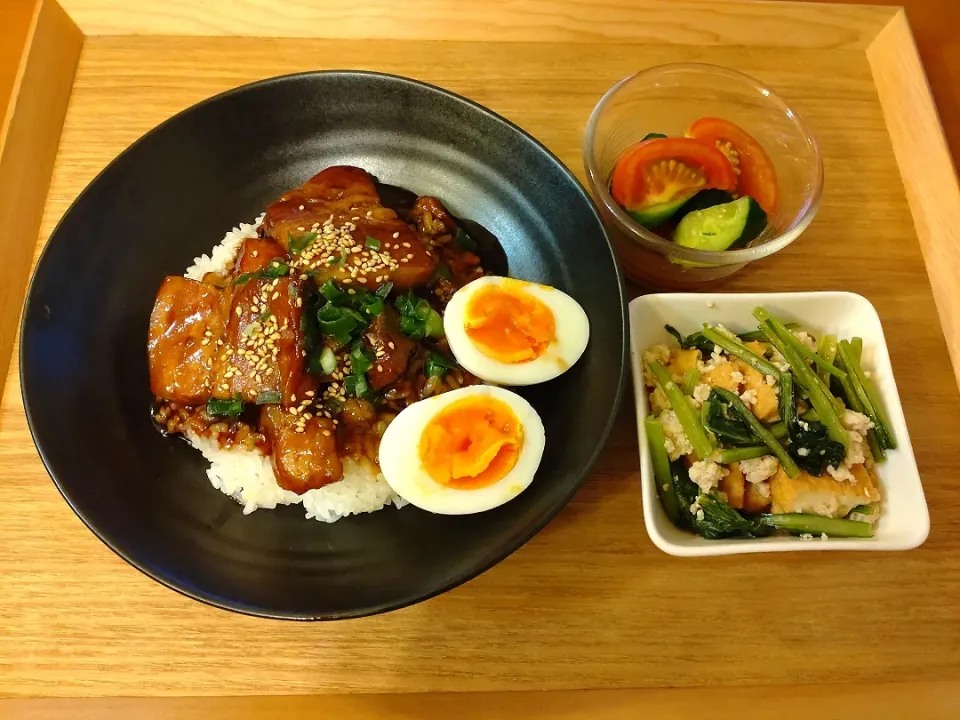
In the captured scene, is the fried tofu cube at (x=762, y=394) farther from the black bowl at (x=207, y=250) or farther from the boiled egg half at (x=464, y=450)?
the boiled egg half at (x=464, y=450)

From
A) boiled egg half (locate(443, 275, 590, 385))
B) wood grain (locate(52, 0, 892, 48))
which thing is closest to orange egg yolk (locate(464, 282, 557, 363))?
boiled egg half (locate(443, 275, 590, 385))

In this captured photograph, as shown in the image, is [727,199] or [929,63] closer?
[727,199]

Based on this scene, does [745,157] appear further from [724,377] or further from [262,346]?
[262,346]

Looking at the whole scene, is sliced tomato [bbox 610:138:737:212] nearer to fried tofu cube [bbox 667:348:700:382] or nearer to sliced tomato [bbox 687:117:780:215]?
sliced tomato [bbox 687:117:780:215]

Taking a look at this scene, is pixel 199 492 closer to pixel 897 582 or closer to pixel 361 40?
pixel 361 40

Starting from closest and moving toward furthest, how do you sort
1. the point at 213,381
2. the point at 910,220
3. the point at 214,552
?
the point at 214,552
the point at 213,381
the point at 910,220

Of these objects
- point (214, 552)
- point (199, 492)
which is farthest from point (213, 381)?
point (214, 552)

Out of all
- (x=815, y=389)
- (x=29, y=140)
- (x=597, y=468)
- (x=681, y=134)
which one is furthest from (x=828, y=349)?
(x=29, y=140)
